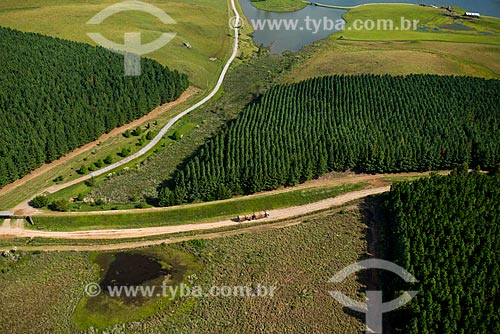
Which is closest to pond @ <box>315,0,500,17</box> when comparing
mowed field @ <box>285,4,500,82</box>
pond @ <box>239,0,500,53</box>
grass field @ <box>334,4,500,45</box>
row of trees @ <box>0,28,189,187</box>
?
pond @ <box>239,0,500,53</box>

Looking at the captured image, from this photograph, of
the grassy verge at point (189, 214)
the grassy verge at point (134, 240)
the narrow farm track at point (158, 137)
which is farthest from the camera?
the narrow farm track at point (158, 137)

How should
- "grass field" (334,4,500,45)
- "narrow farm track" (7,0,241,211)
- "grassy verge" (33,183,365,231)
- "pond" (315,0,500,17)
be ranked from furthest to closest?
"pond" (315,0,500,17) → "grass field" (334,4,500,45) → "narrow farm track" (7,0,241,211) → "grassy verge" (33,183,365,231)

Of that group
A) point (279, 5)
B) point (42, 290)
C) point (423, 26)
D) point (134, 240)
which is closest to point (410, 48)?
point (423, 26)

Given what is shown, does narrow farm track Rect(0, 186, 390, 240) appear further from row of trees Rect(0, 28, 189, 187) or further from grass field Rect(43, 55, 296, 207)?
row of trees Rect(0, 28, 189, 187)

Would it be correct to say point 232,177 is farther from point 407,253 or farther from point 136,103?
point 136,103

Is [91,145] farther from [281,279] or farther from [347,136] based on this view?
[281,279]

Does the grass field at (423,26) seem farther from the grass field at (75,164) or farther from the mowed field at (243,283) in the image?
the mowed field at (243,283)

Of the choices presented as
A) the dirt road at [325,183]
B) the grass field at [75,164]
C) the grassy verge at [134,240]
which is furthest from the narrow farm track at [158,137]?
the grassy verge at [134,240]

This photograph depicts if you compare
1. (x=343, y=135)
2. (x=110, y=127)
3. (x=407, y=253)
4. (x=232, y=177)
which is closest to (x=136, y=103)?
(x=110, y=127)
